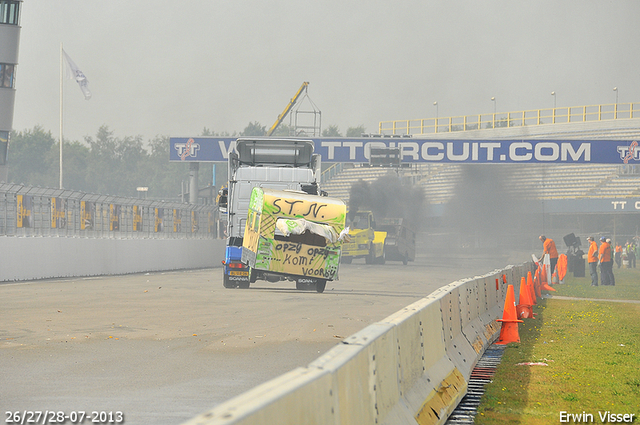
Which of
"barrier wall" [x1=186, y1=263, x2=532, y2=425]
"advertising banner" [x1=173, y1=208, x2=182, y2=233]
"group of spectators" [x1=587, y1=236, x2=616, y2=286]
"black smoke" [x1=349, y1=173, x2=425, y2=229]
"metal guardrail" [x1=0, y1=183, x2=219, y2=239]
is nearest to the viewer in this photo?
"barrier wall" [x1=186, y1=263, x2=532, y2=425]

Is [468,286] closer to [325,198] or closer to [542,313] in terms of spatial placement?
[542,313]

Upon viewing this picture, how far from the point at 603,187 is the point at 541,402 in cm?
6690

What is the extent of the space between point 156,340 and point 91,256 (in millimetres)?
16956

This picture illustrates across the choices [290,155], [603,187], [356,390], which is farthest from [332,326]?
[603,187]

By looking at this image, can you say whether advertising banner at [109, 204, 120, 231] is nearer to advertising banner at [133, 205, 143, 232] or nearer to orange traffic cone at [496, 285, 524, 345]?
advertising banner at [133, 205, 143, 232]

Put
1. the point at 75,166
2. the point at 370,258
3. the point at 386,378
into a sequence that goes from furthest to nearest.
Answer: the point at 75,166, the point at 370,258, the point at 386,378

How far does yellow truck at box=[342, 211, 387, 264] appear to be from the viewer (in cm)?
4416

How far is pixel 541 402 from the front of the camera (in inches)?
303

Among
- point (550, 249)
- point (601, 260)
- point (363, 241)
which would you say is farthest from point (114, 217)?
point (363, 241)

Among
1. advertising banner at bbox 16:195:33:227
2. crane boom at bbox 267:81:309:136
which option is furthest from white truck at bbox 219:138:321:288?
crane boom at bbox 267:81:309:136

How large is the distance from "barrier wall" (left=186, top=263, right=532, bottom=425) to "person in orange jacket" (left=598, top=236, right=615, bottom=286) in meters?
19.5

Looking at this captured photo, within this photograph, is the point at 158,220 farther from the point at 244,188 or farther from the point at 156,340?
the point at 156,340

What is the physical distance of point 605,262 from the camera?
29.4 meters

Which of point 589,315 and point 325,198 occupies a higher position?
point 325,198
